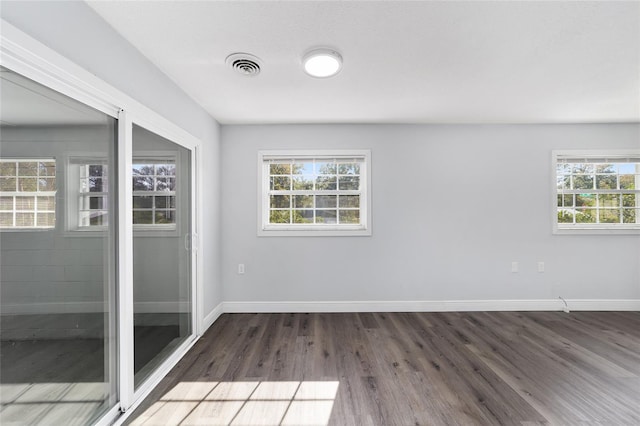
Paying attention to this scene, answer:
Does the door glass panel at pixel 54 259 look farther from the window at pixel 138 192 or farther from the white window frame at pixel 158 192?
the white window frame at pixel 158 192

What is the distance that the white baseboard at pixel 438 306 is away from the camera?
3.43 meters

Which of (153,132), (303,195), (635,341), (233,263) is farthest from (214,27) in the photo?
(635,341)

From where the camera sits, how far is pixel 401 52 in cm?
190

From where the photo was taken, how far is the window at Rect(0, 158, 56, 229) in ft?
3.78

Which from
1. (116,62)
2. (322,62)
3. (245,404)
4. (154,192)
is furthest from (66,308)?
(322,62)

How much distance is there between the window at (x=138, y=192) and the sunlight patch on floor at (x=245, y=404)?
1.24 m

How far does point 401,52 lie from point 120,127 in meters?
1.96

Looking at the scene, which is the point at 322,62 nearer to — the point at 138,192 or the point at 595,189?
the point at 138,192

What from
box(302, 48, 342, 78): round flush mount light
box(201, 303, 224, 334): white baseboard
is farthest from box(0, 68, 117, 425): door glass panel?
box(302, 48, 342, 78): round flush mount light

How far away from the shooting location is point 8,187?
116 cm

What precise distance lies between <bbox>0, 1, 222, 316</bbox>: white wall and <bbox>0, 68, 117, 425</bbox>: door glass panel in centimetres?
23

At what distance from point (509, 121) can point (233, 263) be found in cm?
395

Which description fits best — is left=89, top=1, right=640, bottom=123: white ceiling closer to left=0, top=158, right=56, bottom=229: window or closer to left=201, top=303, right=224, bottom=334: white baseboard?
left=0, top=158, right=56, bottom=229: window

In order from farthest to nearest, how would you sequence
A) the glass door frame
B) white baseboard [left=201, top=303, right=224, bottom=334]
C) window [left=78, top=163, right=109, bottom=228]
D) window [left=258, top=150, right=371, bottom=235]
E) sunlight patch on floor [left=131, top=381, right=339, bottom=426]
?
window [left=258, top=150, right=371, bottom=235] → white baseboard [left=201, top=303, right=224, bottom=334] → sunlight patch on floor [left=131, top=381, right=339, bottom=426] → window [left=78, top=163, right=109, bottom=228] → the glass door frame
